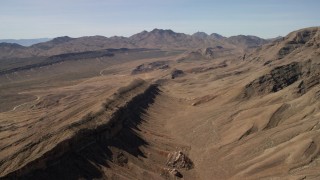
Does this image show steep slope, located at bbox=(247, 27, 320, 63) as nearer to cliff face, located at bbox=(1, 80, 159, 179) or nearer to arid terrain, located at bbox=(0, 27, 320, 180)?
arid terrain, located at bbox=(0, 27, 320, 180)

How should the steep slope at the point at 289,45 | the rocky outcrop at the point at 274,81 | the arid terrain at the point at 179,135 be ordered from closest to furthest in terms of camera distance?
1. the arid terrain at the point at 179,135
2. the rocky outcrop at the point at 274,81
3. the steep slope at the point at 289,45

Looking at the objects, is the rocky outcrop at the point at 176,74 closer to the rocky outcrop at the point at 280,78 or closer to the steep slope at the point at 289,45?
the steep slope at the point at 289,45

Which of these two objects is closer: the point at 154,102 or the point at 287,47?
the point at 154,102

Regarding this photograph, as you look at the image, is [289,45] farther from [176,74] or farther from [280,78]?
[280,78]

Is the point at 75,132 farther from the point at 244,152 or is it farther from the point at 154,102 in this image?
the point at 154,102

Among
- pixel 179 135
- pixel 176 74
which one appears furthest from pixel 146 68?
pixel 179 135

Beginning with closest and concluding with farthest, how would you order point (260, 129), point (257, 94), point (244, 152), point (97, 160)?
point (97, 160) < point (244, 152) < point (260, 129) < point (257, 94)

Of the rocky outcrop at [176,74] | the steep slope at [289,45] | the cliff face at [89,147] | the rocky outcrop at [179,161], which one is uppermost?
the steep slope at [289,45]

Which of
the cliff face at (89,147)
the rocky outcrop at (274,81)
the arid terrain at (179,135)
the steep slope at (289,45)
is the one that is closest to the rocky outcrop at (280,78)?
the rocky outcrop at (274,81)

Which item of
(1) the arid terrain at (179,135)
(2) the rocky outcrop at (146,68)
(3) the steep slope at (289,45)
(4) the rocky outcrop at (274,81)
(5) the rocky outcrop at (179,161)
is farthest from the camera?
(2) the rocky outcrop at (146,68)

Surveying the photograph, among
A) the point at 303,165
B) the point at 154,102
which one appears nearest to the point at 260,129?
the point at 303,165
